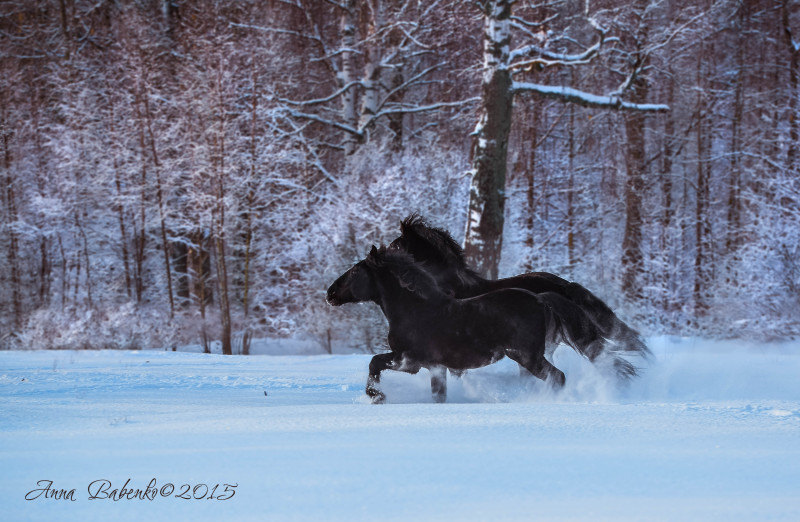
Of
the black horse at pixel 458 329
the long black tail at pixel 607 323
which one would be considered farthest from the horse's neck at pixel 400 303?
the long black tail at pixel 607 323

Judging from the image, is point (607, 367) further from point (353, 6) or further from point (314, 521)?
point (353, 6)

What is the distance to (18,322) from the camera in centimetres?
1847

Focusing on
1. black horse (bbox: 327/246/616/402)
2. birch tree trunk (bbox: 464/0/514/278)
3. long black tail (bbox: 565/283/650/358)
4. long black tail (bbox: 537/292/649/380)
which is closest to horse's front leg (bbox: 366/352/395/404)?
black horse (bbox: 327/246/616/402)

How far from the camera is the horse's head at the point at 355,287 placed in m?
6.29

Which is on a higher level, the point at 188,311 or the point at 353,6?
the point at 353,6

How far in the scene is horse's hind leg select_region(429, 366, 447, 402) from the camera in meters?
5.85

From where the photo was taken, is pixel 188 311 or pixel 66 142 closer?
pixel 188 311

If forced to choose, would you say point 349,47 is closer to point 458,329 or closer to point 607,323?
point 607,323

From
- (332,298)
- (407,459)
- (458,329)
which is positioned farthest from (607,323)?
(407,459)

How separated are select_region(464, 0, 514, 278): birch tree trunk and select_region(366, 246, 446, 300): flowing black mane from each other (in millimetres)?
6124

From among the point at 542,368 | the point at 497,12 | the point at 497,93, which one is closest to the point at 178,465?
the point at 542,368

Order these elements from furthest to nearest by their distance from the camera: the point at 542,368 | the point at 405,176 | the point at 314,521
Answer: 1. the point at 405,176
2. the point at 542,368
3. the point at 314,521

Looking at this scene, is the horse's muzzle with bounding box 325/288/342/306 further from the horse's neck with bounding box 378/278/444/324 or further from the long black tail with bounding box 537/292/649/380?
the long black tail with bounding box 537/292/649/380

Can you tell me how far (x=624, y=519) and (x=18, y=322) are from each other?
19.0 m
